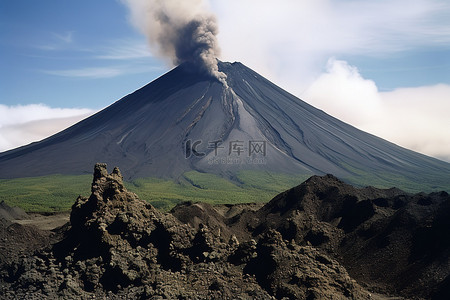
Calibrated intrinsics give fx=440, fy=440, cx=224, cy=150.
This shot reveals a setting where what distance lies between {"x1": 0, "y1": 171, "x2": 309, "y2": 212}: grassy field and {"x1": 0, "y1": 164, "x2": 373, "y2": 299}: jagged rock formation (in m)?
31.8

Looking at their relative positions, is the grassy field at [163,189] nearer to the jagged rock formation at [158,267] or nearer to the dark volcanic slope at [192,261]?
the dark volcanic slope at [192,261]

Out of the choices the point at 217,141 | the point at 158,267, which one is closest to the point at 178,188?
the point at 217,141

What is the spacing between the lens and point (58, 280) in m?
20.9

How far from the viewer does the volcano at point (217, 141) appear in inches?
3681

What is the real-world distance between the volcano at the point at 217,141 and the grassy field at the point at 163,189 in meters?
4.69

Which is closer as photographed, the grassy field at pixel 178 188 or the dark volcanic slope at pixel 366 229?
the dark volcanic slope at pixel 366 229

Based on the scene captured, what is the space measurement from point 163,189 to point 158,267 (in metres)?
51.5

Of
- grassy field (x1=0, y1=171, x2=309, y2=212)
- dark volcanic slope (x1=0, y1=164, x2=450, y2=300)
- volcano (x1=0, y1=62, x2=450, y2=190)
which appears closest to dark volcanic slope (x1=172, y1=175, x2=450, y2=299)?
dark volcanic slope (x1=0, y1=164, x2=450, y2=300)

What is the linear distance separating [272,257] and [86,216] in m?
10.6

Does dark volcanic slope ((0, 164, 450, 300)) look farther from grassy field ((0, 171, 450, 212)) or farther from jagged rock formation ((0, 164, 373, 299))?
grassy field ((0, 171, 450, 212))

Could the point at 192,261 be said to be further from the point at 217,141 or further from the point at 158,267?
the point at 217,141

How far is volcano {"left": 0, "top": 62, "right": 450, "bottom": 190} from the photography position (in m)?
93.5

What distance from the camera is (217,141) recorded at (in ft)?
329

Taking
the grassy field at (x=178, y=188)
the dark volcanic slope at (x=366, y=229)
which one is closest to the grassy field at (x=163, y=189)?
the grassy field at (x=178, y=188)
